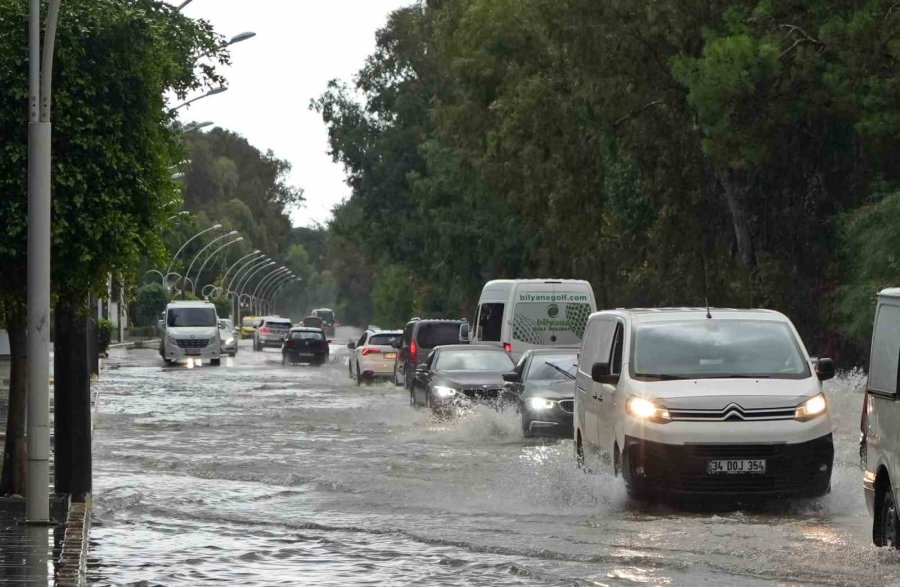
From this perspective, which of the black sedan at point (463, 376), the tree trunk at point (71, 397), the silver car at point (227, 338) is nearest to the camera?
the tree trunk at point (71, 397)

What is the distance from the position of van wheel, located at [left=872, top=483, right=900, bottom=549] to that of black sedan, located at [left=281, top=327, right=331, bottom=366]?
54.0m

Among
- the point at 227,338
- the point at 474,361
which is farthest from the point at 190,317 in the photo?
the point at 474,361

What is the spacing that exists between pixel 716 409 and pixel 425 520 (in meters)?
2.69

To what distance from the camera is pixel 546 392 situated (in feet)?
81.4

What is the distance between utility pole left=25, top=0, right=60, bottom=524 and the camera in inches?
546

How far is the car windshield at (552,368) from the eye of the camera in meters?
25.2

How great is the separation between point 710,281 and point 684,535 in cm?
3228

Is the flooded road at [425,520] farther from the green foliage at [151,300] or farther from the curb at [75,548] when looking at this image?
the green foliage at [151,300]

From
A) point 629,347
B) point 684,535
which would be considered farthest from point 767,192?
point 684,535

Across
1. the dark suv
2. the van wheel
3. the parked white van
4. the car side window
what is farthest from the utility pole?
the dark suv

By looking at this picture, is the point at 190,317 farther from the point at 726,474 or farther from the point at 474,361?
the point at 726,474

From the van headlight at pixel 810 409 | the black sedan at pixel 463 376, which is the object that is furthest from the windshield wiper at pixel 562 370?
the van headlight at pixel 810 409

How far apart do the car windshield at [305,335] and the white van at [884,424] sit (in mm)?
54149

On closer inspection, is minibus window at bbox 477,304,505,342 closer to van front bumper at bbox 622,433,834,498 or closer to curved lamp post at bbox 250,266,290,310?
van front bumper at bbox 622,433,834,498
